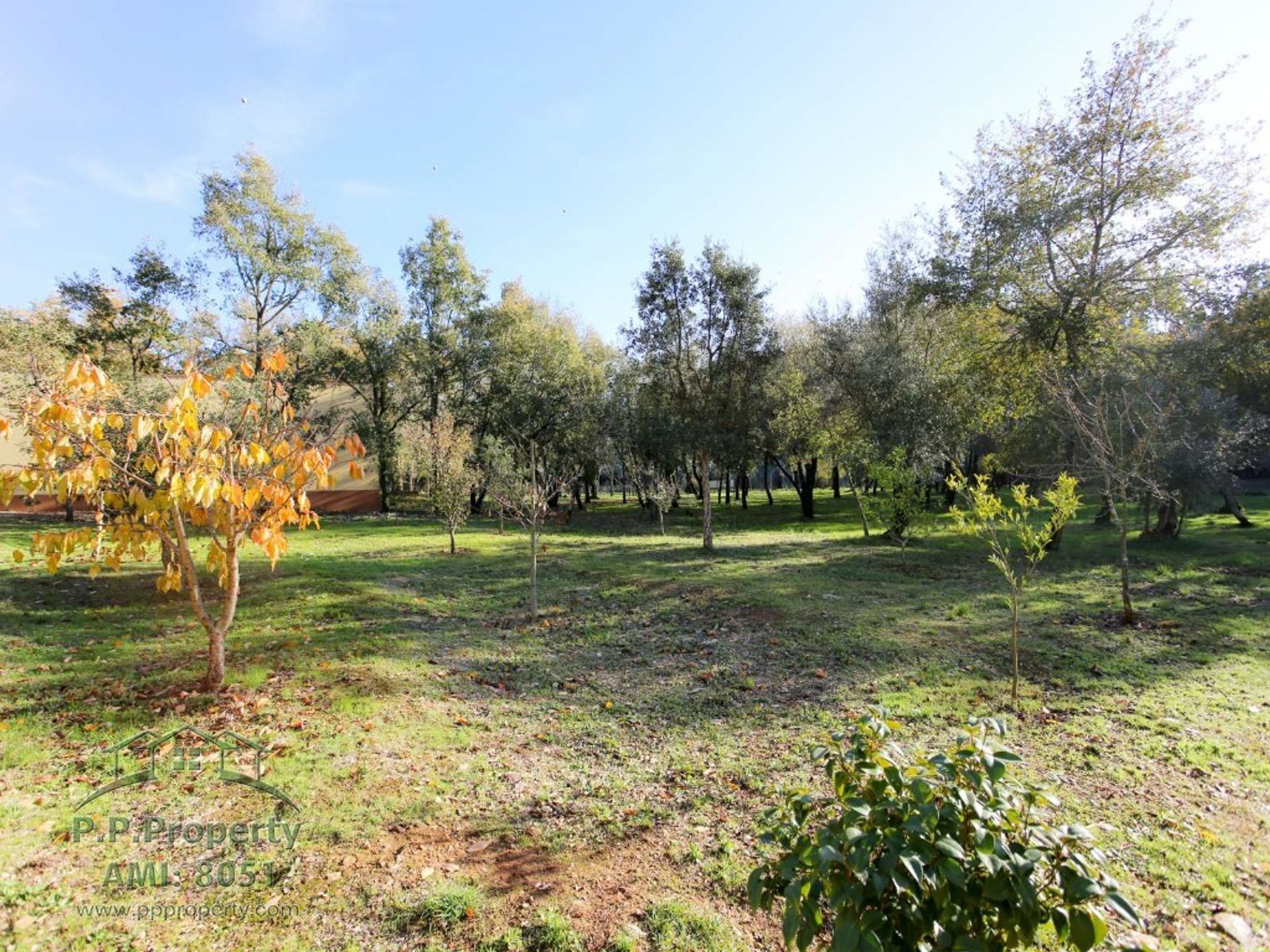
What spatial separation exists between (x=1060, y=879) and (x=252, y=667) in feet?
25.5

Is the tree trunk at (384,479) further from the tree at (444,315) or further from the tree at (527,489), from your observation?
the tree at (527,489)

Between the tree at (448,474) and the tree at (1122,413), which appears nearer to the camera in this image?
the tree at (1122,413)

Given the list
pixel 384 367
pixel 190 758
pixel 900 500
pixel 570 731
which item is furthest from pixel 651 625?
pixel 384 367

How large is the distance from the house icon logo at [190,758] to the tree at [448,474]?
12.3 m

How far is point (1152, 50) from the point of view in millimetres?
14141

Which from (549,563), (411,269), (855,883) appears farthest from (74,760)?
(411,269)

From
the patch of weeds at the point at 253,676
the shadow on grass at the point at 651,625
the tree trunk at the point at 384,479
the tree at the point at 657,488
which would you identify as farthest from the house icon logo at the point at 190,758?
the tree trunk at the point at 384,479

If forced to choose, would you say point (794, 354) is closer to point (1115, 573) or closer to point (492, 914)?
point (1115, 573)

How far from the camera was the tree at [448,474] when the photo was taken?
17.7 m

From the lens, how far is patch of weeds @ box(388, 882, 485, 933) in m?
3.06

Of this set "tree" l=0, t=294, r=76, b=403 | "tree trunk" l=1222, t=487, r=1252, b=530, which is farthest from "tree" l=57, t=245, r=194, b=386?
"tree trunk" l=1222, t=487, r=1252, b=530

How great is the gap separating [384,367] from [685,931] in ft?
105

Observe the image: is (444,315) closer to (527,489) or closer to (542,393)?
(542,393)

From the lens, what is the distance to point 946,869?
72.4 inches
